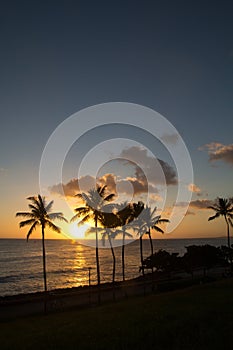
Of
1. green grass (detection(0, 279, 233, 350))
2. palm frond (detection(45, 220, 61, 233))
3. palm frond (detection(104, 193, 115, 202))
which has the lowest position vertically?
green grass (detection(0, 279, 233, 350))

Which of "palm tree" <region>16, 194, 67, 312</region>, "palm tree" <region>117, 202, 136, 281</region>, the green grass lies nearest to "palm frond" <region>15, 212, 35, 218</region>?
"palm tree" <region>16, 194, 67, 312</region>

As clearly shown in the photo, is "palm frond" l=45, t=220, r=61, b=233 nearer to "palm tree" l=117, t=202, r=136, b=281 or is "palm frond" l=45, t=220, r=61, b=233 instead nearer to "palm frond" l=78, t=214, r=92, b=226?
"palm frond" l=78, t=214, r=92, b=226

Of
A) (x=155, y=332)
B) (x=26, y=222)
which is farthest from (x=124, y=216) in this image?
(x=155, y=332)

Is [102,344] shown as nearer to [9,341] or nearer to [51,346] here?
[51,346]

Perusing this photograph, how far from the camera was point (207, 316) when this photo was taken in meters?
18.4

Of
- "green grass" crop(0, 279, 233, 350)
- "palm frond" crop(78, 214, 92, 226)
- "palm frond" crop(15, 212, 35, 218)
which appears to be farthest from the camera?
"palm frond" crop(78, 214, 92, 226)

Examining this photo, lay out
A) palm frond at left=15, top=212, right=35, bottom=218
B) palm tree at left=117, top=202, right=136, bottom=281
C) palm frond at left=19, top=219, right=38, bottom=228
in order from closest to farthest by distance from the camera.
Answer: palm frond at left=19, top=219, right=38, bottom=228, palm frond at left=15, top=212, right=35, bottom=218, palm tree at left=117, top=202, right=136, bottom=281

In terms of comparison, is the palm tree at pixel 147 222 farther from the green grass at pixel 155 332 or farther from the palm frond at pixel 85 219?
the green grass at pixel 155 332

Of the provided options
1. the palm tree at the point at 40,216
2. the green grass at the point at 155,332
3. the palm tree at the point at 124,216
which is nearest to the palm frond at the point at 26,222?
the palm tree at the point at 40,216

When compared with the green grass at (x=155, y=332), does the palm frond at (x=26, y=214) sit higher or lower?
higher

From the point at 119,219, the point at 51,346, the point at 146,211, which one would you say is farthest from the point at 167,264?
the point at 51,346

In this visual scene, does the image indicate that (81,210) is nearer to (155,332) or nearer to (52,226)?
(52,226)

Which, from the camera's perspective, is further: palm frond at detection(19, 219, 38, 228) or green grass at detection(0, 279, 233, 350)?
palm frond at detection(19, 219, 38, 228)

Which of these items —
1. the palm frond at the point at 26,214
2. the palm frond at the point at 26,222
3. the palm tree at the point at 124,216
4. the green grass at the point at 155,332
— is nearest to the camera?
the green grass at the point at 155,332
